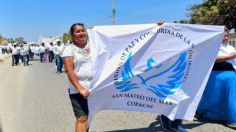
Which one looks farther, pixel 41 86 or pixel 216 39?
pixel 41 86

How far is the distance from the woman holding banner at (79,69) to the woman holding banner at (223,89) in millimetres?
2627

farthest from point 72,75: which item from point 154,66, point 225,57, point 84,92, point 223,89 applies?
point 223,89

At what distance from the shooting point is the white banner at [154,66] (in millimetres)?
6086

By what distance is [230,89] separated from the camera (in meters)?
7.20

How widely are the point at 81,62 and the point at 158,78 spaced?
1.44 metres

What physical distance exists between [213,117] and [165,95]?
168cm

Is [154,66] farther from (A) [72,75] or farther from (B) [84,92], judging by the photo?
(A) [72,75]

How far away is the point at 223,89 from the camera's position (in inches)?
289

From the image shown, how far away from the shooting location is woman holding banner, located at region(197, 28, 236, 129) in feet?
23.4

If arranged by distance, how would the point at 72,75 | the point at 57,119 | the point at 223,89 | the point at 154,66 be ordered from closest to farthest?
the point at 72,75 < the point at 154,66 < the point at 223,89 < the point at 57,119

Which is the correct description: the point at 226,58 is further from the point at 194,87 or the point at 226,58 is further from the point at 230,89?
the point at 194,87

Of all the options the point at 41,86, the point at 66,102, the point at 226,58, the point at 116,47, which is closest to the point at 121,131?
the point at 116,47

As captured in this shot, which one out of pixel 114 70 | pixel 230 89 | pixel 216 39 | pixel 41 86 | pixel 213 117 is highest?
pixel 216 39

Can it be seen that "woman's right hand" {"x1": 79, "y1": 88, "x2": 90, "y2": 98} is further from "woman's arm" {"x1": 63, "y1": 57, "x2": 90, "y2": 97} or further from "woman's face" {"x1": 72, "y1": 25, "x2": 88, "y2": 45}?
"woman's face" {"x1": 72, "y1": 25, "x2": 88, "y2": 45}
